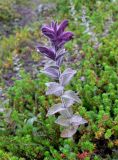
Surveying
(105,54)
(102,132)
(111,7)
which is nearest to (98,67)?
(105,54)

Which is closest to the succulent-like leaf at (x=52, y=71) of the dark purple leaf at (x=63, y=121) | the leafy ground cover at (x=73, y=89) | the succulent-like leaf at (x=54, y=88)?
the succulent-like leaf at (x=54, y=88)

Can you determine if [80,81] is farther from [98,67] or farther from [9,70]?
[9,70]

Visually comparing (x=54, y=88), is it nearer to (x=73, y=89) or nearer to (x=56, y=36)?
(x=56, y=36)

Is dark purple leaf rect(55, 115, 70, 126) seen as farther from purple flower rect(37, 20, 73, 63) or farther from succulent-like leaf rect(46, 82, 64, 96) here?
purple flower rect(37, 20, 73, 63)

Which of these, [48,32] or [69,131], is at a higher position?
[48,32]

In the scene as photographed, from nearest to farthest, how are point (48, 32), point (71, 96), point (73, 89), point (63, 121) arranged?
1. point (48, 32)
2. point (71, 96)
3. point (63, 121)
4. point (73, 89)

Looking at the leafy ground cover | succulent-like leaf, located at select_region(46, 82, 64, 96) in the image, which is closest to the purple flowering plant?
succulent-like leaf, located at select_region(46, 82, 64, 96)

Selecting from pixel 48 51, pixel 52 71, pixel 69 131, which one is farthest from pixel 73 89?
pixel 48 51

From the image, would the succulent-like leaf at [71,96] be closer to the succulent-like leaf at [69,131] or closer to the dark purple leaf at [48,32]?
the succulent-like leaf at [69,131]
